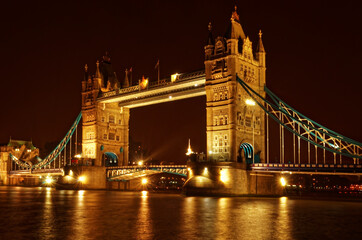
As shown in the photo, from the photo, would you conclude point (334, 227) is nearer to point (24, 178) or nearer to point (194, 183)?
point (194, 183)

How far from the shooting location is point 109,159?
3000 inches

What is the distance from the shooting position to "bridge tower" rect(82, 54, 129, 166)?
7131 cm

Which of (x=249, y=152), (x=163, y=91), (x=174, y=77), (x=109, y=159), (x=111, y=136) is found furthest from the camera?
(x=109, y=159)

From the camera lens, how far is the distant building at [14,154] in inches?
4222

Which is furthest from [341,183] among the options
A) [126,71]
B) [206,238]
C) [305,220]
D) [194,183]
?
[206,238]

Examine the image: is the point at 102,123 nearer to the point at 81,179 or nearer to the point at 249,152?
the point at 81,179

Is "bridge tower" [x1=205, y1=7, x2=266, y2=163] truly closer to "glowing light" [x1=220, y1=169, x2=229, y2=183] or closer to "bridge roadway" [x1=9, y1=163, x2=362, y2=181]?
"glowing light" [x1=220, y1=169, x2=229, y2=183]

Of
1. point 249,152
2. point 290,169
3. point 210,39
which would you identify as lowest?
point 290,169

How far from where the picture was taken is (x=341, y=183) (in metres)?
129

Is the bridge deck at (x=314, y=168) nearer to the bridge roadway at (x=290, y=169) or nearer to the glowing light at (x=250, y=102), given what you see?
the bridge roadway at (x=290, y=169)

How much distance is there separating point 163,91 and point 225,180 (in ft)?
57.0

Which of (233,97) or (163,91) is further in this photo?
(163,91)

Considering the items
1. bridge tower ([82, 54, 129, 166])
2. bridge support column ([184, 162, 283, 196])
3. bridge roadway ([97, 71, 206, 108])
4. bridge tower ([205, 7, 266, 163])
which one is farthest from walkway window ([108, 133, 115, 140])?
bridge support column ([184, 162, 283, 196])

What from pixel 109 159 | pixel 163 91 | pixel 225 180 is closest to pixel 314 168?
pixel 225 180
